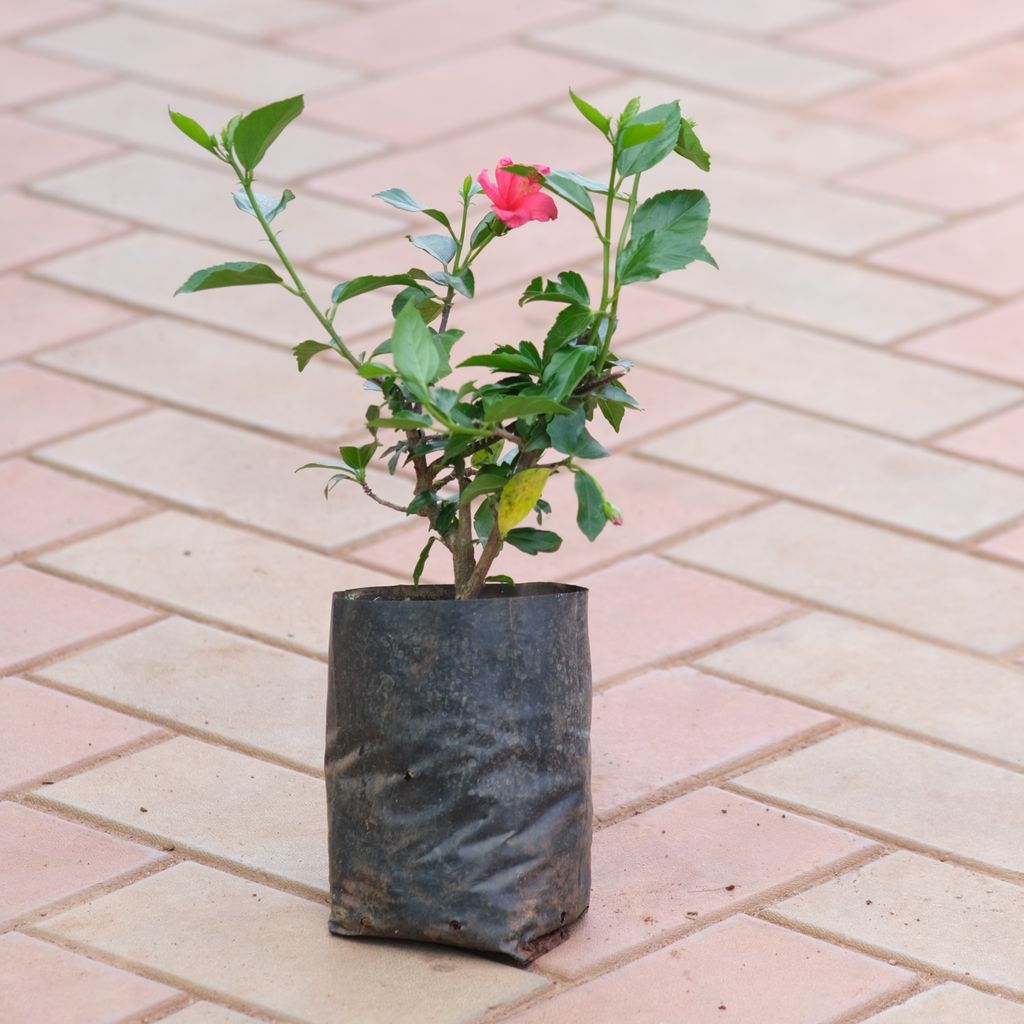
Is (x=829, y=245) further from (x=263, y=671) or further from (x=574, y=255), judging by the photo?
(x=263, y=671)

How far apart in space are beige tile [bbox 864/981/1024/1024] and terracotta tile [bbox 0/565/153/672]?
1318 mm

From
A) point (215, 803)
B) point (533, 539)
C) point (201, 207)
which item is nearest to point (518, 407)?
point (533, 539)

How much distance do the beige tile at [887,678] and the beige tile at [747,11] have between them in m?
2.79

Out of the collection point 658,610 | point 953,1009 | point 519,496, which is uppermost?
point 519,496

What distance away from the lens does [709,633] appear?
129 inches

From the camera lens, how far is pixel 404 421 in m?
→ 2.30

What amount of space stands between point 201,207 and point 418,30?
1189mm

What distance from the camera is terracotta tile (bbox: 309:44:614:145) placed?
511 cm

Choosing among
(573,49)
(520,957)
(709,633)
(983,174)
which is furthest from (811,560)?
(573,49)

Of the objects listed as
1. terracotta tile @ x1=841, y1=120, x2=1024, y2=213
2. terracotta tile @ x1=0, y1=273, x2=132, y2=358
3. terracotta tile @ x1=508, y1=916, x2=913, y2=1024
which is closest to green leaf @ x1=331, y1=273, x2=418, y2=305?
terracotta tile @ x1=508, y1=916, x2=913, y2=1024

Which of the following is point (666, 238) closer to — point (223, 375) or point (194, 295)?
point (223, 375)

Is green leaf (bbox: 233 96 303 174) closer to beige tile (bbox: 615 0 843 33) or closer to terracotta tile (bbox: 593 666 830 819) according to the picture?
terracotta tile (bbox: 593 666 830 819)

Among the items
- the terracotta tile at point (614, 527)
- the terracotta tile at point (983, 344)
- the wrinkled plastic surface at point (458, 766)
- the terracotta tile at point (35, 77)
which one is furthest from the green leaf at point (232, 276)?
the terracotta tile at point (35, 77)

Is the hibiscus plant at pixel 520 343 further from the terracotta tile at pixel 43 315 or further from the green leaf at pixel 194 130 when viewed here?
the terracotta tile at pixel 43 315
